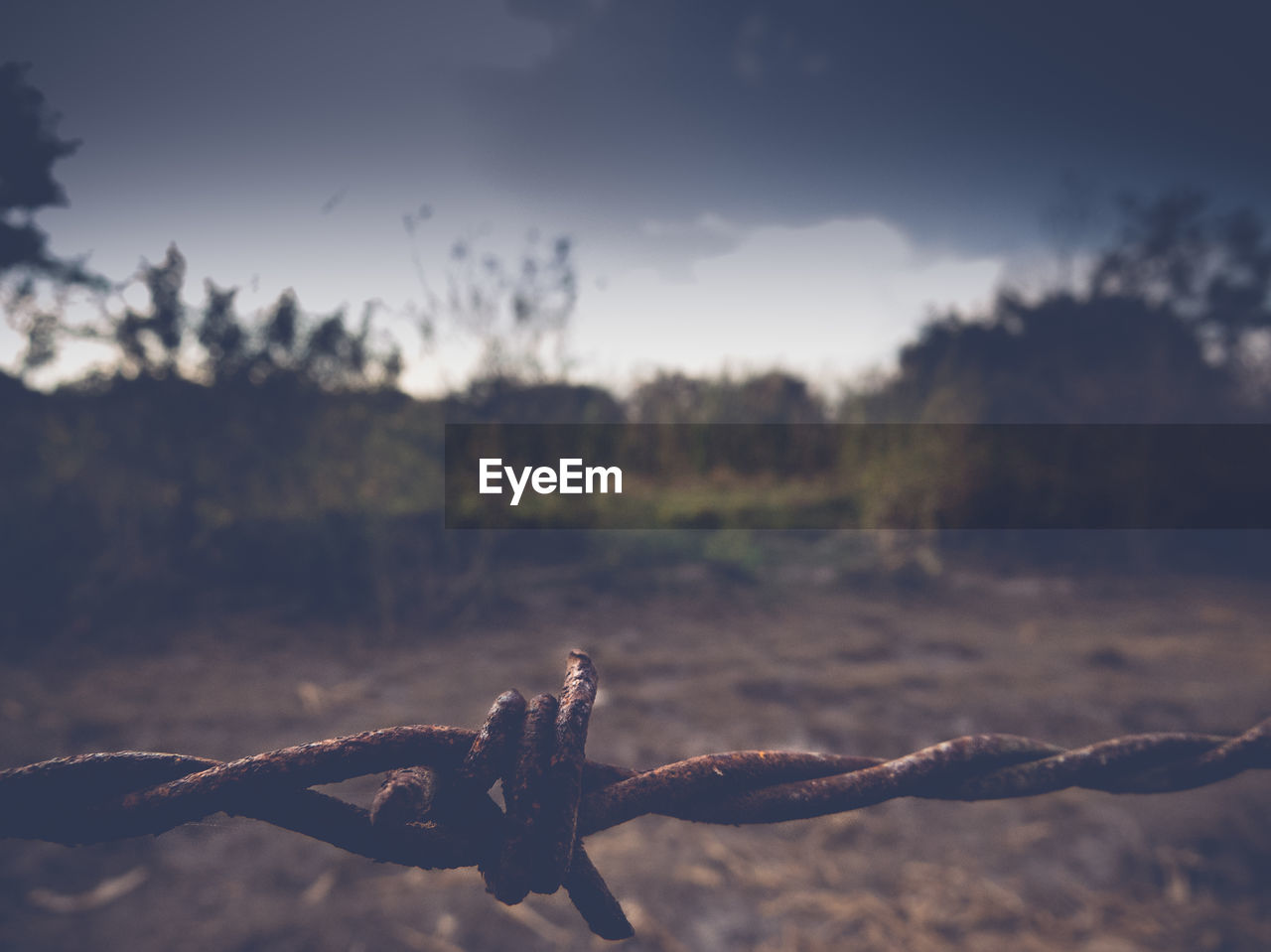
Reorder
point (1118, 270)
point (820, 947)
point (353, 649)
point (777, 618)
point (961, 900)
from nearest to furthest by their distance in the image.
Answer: point (820, 947)
point (961, 900)
point (353, 649)
point (777, 618)
point (1118, 270)

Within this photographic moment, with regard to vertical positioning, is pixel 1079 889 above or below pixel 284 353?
below

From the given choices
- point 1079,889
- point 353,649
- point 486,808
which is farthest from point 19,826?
point 353,649

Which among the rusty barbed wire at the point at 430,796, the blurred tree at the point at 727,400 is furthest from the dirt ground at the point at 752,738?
the blurred tree at the point at 727,400

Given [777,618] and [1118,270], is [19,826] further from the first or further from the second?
[1118,270]

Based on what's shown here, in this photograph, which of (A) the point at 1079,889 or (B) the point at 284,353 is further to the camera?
(B) the point at 284,353

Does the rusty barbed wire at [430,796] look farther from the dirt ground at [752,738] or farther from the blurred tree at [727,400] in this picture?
the blurred tree at [727,400]

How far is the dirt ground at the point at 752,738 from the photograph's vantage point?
3195 mm

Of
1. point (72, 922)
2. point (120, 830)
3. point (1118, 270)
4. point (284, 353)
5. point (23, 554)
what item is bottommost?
point (72, 922)

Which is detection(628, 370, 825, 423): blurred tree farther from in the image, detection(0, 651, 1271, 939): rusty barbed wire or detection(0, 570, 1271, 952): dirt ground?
detection(0, 651, 1271, 939): rusty barbed wire

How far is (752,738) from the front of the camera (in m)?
5.06

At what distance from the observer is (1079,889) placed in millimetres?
3389

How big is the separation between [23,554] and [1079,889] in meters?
10.1

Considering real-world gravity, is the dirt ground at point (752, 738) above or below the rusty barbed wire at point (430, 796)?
below

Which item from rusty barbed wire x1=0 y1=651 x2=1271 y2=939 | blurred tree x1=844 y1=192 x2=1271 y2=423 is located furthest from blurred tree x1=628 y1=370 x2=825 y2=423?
rusty barbed wire x1=0 y1=651 x2=1271 y2=939
